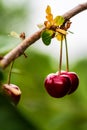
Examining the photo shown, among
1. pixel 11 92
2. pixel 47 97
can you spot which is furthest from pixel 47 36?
pixel 47 97

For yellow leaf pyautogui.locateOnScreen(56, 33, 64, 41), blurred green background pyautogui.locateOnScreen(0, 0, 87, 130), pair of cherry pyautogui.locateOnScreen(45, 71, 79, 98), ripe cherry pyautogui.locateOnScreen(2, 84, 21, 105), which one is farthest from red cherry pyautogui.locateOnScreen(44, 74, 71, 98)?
blurred green background pyautogui.locateOnScreen(0, 0, 87, 130)

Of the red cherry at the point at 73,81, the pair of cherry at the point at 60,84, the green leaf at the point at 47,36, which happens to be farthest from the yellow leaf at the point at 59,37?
the red cherry at the point at 73,81

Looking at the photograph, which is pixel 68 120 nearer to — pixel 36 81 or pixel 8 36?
pixel 36 81

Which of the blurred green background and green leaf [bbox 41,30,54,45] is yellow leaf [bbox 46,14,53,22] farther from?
the blurred green background

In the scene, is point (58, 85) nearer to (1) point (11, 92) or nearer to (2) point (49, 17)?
(2) point (49, 17)

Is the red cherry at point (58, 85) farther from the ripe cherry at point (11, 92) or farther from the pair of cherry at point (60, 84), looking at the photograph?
the ripe cherry at point (11, 92)

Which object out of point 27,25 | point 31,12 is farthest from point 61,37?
point 31,12
